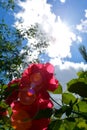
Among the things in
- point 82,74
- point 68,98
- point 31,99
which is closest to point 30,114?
point 31,99

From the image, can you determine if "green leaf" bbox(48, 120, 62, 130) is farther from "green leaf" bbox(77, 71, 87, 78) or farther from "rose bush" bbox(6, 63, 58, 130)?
"green leaf" bbox(77, 71, 87, 78)

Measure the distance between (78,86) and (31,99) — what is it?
7.3 inches

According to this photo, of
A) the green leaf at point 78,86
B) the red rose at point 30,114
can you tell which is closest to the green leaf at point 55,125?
the red rose at point 30,114

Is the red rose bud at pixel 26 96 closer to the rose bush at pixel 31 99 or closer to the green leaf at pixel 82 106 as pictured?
the rose bush at pixel 31 99

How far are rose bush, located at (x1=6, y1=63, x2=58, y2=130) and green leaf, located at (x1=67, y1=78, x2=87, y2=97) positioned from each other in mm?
57

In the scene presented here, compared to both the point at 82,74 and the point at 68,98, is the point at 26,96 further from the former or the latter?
the point at 82,74

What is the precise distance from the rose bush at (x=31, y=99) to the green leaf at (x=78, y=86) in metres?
0.06

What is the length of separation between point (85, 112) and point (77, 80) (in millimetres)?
119

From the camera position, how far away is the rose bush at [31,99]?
127 centimetres

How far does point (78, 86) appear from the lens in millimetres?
1357

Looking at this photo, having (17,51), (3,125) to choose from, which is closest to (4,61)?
(17,51)

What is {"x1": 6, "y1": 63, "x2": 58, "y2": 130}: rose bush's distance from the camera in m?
1.27

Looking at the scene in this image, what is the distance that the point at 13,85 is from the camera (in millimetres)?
1375

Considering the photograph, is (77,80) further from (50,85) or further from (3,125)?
(3,125)
